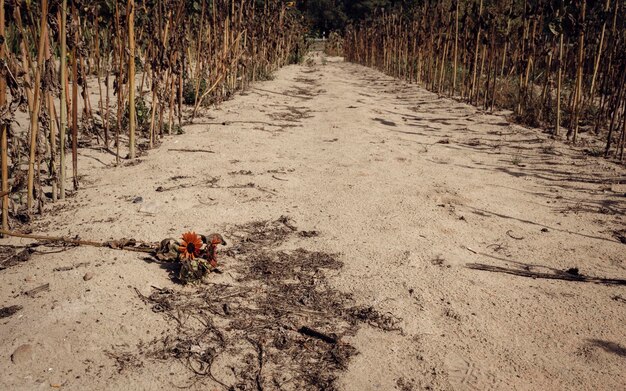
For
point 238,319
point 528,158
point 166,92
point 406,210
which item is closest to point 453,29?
point 528,158

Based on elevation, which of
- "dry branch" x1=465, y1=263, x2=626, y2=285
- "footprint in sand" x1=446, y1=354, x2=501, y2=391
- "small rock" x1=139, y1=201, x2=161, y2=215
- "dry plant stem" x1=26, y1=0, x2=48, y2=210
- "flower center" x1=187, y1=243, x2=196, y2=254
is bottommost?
"footprint in sand" x1=446, y1=354, x2=501, y2=391

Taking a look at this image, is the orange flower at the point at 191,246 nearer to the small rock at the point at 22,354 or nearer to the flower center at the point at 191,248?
the flower center at the point at 191,248

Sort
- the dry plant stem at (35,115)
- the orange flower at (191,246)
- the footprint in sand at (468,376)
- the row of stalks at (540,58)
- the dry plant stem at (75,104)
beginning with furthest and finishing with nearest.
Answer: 1. the row of stalks at (540,58)
2. the dry plant stem at (75,104)
3. the dry plant stem at (35,115)
4. the orange flower at (191,246)
5. the footprint in sand at (468,376)

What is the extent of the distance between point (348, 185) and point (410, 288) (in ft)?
4.82

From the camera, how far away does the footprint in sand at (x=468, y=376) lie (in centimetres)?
152

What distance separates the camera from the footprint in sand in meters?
1.52

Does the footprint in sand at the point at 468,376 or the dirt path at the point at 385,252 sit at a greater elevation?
the dirt path at the point at 385,252

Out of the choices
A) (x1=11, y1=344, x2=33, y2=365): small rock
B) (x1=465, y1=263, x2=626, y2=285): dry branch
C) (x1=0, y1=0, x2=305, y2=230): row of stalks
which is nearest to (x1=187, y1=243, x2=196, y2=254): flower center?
(x1=11, y1=344, x2=33, y2=365): small rock

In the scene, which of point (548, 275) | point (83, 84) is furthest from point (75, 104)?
point (548, 275)

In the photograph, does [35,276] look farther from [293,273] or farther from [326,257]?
[326,257]

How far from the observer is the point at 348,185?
347cm

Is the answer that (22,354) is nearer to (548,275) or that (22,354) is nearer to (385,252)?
(385,252)

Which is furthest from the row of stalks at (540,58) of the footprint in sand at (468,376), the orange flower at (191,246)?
the orange flower at (191,246)

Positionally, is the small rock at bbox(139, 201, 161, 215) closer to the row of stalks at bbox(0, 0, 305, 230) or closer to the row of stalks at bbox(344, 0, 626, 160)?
the row of stalks at bbox(0, 0, 305, 230)
